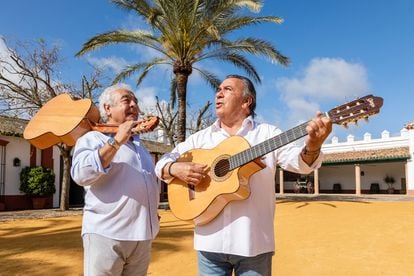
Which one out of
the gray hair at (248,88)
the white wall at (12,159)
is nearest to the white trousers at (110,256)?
the gray hair at (248,88)

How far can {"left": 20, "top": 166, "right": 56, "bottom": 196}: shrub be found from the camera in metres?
17.8

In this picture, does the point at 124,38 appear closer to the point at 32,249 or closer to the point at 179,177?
the point at 32,249

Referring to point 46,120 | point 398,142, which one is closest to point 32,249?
point 46,120

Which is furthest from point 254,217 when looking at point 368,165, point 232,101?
point 368,165

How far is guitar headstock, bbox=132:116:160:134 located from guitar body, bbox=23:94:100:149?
463 millimetres

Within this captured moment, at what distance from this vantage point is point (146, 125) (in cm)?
251

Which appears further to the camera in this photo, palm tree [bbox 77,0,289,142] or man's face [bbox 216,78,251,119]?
palm tree [bbox 77,0,289,142]

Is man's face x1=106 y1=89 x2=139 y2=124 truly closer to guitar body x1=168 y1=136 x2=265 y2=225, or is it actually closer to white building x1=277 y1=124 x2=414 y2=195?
guitar body x1=168 y1=136 x2=265 y2=225

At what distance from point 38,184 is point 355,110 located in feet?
59.5

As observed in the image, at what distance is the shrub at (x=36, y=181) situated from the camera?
1781 cm

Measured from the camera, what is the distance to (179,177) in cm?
275

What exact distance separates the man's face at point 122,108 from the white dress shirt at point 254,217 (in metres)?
0.88

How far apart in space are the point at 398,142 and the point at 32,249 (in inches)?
1222

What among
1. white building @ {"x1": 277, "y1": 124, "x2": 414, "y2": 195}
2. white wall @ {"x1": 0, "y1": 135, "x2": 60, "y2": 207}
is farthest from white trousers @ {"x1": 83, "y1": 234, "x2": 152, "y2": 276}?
white building @ {"x1": 277, "y1": 124, "x2": 414, "y2": 195}
